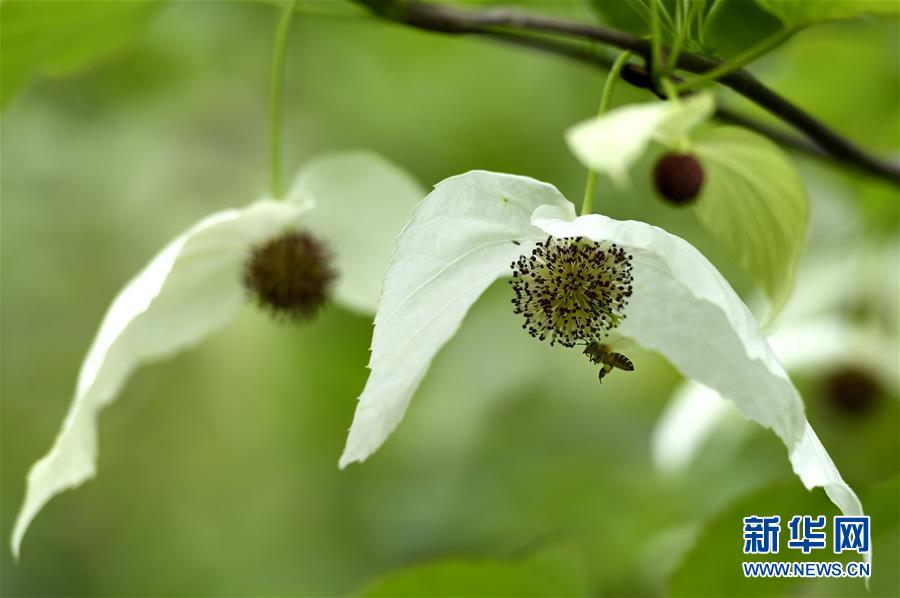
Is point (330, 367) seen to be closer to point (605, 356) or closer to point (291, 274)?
point (291, 274)

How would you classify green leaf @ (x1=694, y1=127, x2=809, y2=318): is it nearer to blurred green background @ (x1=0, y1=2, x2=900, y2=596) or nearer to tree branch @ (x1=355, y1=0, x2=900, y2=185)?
tree branch @ (x1=355, y1=0, x2=900, y2=185)

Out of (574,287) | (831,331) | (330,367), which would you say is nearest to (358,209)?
(574,287)

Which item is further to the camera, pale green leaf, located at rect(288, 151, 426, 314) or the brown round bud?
pale green leaf, located at rect(288, 151, 426, 314)

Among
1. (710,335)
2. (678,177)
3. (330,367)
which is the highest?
(330,367)

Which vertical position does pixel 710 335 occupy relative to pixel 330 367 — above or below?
below

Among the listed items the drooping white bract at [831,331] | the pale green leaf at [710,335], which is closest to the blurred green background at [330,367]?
the drooping white bract at [831,331]

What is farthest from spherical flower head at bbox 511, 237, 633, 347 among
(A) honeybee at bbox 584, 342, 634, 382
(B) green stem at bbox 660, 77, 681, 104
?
(B) green stem at bbox 660, 77, 681, 104

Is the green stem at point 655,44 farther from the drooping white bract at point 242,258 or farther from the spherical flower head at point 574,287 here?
the drooping white bract at point 242,258

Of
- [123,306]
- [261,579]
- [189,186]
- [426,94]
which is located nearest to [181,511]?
[261,579]
